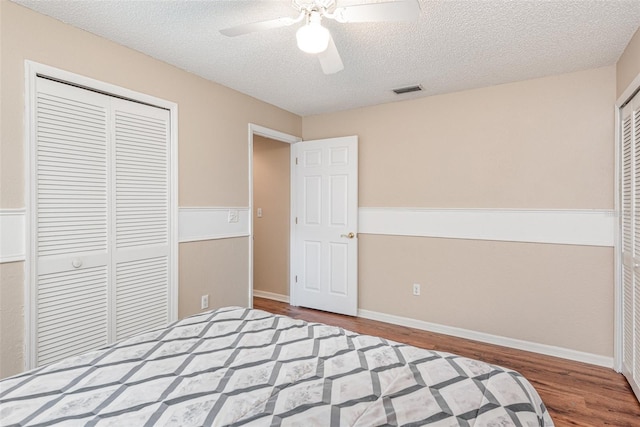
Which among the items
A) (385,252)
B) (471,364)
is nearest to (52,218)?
(471,364)

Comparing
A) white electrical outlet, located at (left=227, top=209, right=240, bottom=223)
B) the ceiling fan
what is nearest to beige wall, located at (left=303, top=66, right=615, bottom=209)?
white electrical outlet, located at (left=227, top=209, right=240, bottom=223)

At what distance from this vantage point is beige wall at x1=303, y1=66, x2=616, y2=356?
2.69m

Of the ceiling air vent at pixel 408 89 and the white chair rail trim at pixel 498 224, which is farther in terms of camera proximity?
the ceiling air vent at pixel 408 89

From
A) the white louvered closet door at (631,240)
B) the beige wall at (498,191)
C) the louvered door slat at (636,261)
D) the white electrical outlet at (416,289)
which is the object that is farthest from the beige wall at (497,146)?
the white electrical outlet at (416,289)

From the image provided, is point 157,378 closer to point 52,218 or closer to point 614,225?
point 52,218

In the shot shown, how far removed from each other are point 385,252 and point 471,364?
2.31 m

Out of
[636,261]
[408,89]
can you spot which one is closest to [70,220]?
[408,89]

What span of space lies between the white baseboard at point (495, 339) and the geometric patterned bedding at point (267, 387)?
6.51ft

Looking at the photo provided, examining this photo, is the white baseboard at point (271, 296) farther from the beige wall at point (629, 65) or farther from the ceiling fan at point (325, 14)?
the beige wall at point (629, 65)

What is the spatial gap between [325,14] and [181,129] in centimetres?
165

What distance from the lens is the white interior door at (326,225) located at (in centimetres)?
377

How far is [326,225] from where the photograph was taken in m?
3.95

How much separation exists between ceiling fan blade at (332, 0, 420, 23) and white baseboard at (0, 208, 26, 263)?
211 centimetres

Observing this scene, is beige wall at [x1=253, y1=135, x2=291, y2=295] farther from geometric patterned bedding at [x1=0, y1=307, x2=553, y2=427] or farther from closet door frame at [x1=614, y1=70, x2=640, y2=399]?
closet door frame at [x1=614, y1=70, x2=640, y2=399]
